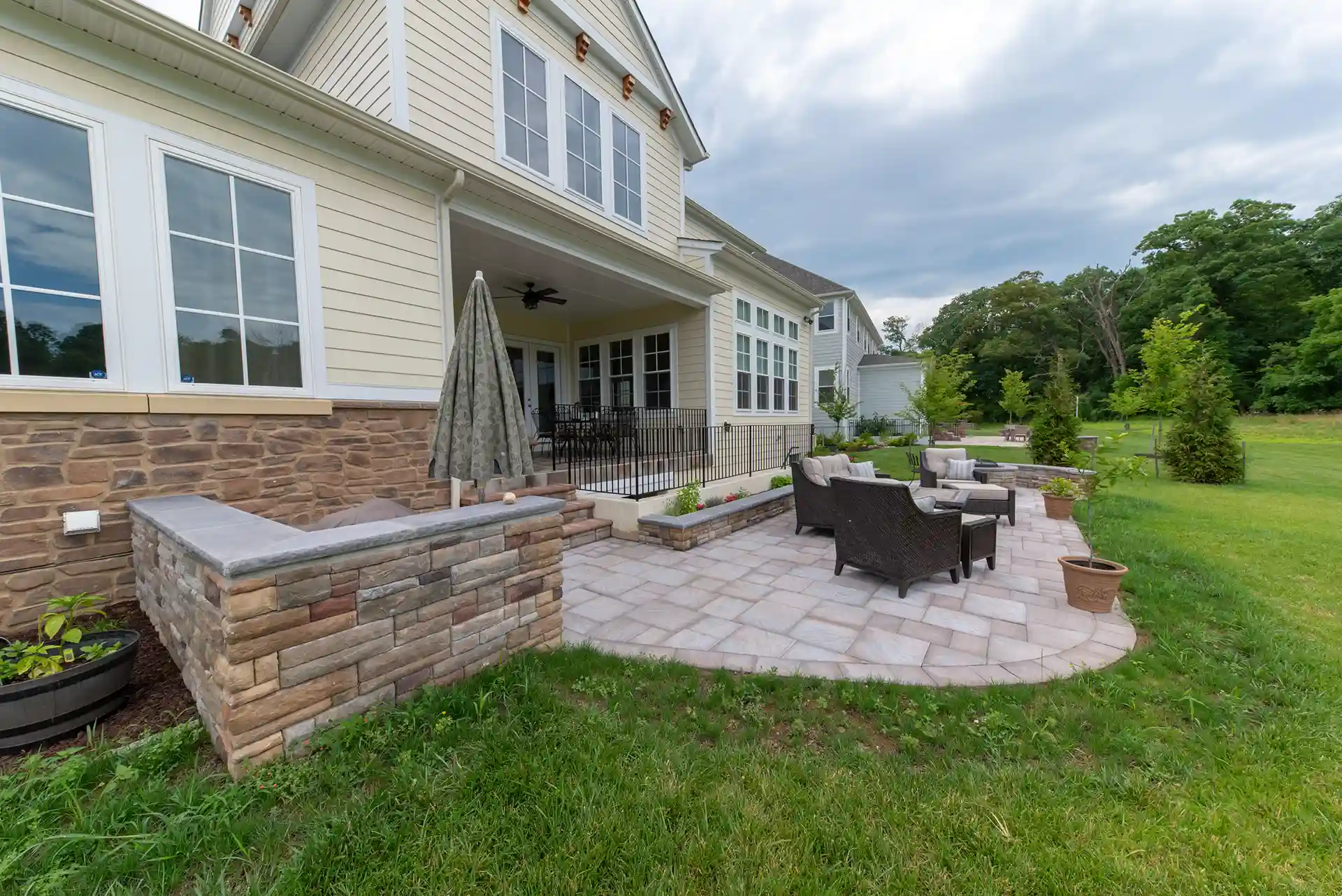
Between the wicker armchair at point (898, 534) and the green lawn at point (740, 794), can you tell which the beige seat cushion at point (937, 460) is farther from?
the green lawn at point (740, 794)

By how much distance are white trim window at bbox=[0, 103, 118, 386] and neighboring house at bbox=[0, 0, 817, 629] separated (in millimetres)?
11

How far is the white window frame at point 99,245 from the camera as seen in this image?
9.89ft

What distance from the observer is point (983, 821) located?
1741 millimetres

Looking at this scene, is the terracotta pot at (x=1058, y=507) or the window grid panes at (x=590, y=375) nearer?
the terracotta pot at (x=1058, y=507)

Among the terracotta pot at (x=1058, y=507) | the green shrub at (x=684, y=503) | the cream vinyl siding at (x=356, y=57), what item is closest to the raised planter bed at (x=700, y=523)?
the green shrub at (x=684, y=503)

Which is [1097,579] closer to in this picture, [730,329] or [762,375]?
[730,329]

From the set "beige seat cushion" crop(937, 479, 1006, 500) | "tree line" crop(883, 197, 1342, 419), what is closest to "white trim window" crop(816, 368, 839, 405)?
"tree line" crop(883, 197, 1342, 419)

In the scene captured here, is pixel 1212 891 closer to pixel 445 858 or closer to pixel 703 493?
Answer: pixel 445 858

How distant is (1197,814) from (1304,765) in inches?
30.3

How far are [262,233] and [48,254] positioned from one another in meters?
1.23

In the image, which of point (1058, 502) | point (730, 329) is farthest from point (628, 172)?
point (1058, 502)

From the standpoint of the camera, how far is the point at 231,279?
12.6 feet

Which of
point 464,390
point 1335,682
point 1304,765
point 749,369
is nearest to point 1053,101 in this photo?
point 749,369

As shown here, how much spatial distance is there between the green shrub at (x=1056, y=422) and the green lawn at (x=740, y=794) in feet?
28.6
